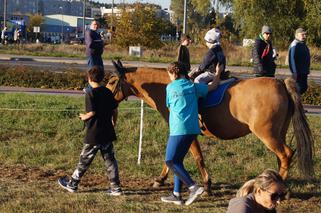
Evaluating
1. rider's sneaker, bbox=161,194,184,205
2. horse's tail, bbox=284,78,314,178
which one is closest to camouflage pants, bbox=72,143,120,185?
rider's sneaker, bbox=161,194,184,205

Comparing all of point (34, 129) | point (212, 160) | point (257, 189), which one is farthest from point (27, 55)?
point (257, 189)

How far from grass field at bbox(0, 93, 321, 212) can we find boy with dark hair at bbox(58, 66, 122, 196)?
41cm

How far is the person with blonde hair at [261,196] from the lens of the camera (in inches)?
190

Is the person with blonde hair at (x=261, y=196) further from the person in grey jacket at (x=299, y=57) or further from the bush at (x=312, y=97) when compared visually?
the bush at (x=312, y=97)

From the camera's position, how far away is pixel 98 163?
39.9 ft

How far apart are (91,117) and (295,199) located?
10.6ft

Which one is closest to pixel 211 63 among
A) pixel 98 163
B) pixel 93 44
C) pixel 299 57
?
pixel 98 163

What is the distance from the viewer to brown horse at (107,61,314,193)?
9.62m

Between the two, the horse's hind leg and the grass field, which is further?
the horse's hind leg

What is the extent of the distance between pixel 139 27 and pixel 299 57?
121 ft

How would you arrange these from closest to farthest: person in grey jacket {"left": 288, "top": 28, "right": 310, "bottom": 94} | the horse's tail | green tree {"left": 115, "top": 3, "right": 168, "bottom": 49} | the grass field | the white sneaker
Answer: the grass field
the white sneaker
the horse's tail
person in grey jacket {"left": 288, "top": 28, "right": 310, "bottom": 94}
green tree {"left": 115, "top": 3, "right": 168, "bottom": 49}

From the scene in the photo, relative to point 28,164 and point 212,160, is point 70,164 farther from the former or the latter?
point 212,160

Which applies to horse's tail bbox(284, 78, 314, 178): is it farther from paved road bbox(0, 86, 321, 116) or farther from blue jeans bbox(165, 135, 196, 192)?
paved road bbox(0, 86, 321, 116)

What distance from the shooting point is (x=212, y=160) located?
12.7m
